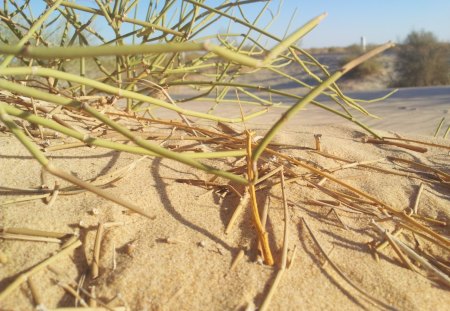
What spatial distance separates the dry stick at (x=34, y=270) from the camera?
682mm

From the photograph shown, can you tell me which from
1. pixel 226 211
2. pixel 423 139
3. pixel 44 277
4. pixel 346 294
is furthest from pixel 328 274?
pixel 423 139

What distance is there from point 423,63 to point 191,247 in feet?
48.3

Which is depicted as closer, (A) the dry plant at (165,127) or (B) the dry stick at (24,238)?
(A) the dry plant at (165,127)

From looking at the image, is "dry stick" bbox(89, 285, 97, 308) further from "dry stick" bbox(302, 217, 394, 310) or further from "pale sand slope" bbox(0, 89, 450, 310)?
"dry stick" bbox(302, 217, 394, 310)

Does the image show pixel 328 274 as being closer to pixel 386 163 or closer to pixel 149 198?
pixel 149 198

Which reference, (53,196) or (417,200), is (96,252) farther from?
(417,200)

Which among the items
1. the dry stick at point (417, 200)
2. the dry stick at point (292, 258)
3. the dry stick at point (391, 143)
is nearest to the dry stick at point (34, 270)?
the dry stick at point (292, 258)

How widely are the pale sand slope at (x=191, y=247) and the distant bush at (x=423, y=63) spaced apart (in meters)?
13.9

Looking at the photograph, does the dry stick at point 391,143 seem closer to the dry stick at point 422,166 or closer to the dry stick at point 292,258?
the dry stick at point 422,166

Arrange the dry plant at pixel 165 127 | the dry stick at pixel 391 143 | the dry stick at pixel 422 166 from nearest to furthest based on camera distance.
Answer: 1. the dry plant at pixel 165 127
2. the dry stick at pixel 422 166
3. the dry stick at pixel 391 143

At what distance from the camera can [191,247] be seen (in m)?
0.82

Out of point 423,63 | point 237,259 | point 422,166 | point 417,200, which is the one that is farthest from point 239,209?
point 423,63

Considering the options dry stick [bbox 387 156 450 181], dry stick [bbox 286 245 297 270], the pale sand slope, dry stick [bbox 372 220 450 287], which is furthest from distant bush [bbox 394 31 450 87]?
dry stick [bbox 286 245 297 270]

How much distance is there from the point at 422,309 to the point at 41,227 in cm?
76
